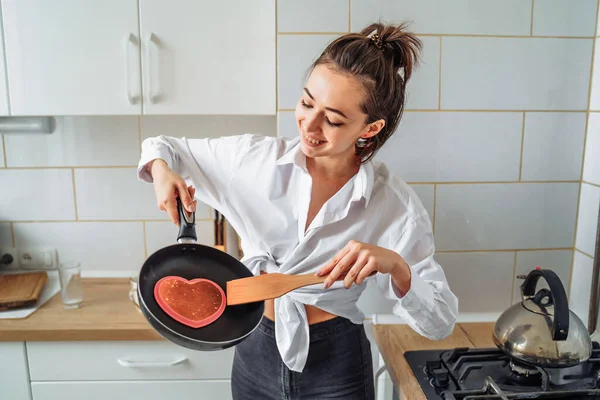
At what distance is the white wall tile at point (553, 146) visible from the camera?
1.34 m

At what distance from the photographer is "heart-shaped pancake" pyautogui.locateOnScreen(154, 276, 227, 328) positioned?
822 mm

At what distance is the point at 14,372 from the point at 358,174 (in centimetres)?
102

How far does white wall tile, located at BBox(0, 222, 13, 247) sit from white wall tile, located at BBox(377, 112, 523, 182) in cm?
119

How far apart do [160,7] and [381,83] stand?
27.0 inches

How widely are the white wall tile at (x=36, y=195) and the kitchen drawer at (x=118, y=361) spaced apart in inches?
18.9

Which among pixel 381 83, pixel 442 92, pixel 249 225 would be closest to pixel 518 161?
pixel 442 92

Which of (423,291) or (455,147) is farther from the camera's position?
(455,147)

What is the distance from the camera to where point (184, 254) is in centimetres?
92

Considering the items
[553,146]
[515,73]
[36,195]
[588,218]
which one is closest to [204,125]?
[36,195]

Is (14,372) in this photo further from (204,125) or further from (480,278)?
(480,278)

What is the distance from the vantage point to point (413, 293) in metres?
0.90

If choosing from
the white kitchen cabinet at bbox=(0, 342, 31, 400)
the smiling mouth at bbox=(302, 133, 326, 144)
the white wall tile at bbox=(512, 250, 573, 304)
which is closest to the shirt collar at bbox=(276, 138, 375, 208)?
the smiling mouth at bbox=(302, 133, 326, 144)

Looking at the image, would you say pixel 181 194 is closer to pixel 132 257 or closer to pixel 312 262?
pixel 312 262

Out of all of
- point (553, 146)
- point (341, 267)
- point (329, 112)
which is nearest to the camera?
point (341, 267)
